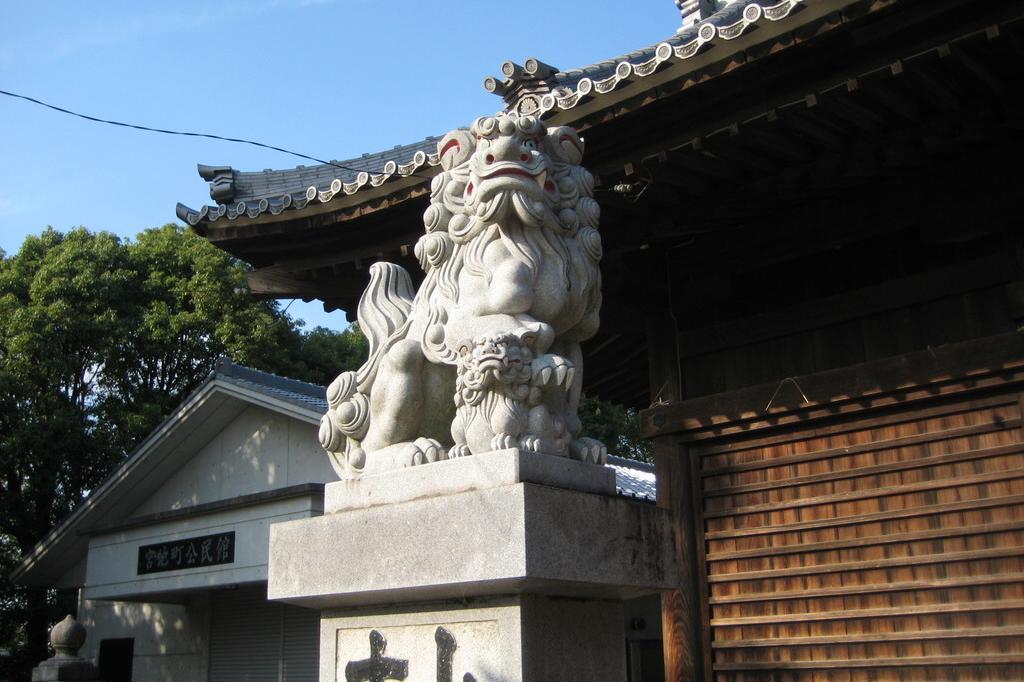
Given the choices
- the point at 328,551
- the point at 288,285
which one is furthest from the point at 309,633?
the point at 328,551

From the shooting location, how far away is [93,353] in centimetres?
1844

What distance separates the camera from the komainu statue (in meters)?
3.94

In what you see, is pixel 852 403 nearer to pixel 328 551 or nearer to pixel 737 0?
pixel 328 551

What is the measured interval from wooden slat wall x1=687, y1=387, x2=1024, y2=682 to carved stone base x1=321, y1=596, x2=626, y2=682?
7.70 ft

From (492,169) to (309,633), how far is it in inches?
388

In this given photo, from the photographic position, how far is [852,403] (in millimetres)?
6066

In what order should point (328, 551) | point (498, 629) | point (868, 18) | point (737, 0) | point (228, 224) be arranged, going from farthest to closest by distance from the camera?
point (737, 0) → point (228, 224) → point (868, 18) → point (328, 551) → point (498, 629)

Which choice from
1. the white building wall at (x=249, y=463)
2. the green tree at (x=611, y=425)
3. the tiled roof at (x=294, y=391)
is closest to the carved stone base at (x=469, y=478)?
the tiled roof at (x=294, y=391)

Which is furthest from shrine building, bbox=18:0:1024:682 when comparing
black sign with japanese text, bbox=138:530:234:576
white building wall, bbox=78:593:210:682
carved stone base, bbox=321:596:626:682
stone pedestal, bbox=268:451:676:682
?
white building wall, bbox=78:593:210:682

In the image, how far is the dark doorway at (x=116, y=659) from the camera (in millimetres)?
14984

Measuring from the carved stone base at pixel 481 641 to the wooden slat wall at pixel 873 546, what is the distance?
235 cm

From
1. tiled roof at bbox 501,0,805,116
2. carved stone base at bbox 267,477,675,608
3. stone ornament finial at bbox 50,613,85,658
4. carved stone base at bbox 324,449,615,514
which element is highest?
tiled roof at bbox 501,0,805,116

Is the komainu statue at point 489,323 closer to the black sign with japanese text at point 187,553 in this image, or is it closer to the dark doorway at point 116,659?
the black sign with japanese text at point 187,553

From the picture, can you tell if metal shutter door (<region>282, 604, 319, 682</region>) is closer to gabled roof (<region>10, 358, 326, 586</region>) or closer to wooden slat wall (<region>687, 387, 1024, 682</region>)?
gabled roof (<region>10, 358, 326, 586</region>)
